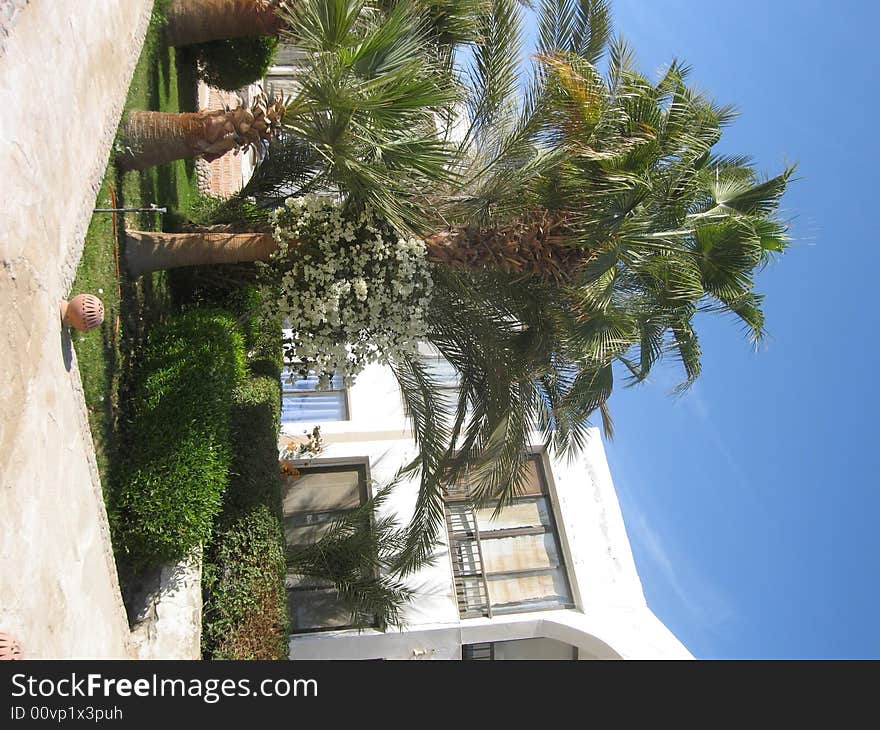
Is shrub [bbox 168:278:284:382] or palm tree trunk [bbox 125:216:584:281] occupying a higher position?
shrub [bbox 168:278:284:382]

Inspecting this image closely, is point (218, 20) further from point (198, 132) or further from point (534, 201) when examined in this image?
point (534, 201)

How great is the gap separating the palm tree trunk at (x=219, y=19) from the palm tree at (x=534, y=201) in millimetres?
2446

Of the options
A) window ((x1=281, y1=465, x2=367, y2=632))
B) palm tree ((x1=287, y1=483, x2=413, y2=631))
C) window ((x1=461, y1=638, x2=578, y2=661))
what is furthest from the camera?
window ((x1=461, y1=638, x2=578, y2=661))

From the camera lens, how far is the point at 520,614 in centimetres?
1380

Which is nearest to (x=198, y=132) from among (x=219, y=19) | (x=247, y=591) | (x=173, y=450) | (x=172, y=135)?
(x=172, y=135)

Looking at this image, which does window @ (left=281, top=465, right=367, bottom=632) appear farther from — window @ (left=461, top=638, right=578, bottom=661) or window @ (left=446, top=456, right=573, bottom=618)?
window @ (left=461, top=638, right=578, bottom=661)

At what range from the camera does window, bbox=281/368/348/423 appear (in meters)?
14.8

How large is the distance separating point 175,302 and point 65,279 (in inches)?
159

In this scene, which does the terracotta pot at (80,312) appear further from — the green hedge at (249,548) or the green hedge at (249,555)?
the green hedge at (249,555)

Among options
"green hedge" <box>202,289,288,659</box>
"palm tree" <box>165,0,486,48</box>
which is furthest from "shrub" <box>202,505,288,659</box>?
"palm tree" <box>165,0,486,48</box>

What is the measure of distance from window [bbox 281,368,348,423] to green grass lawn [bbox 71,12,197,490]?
18.8ft

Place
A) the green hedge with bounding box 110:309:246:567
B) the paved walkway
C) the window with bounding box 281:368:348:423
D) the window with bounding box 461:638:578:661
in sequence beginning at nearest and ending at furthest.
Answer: the paved walkway
the green hedge with bounding box 110:309:246:567
the window with bounding box 461:638:578:661
the window with bounding box 281:368:348:423
